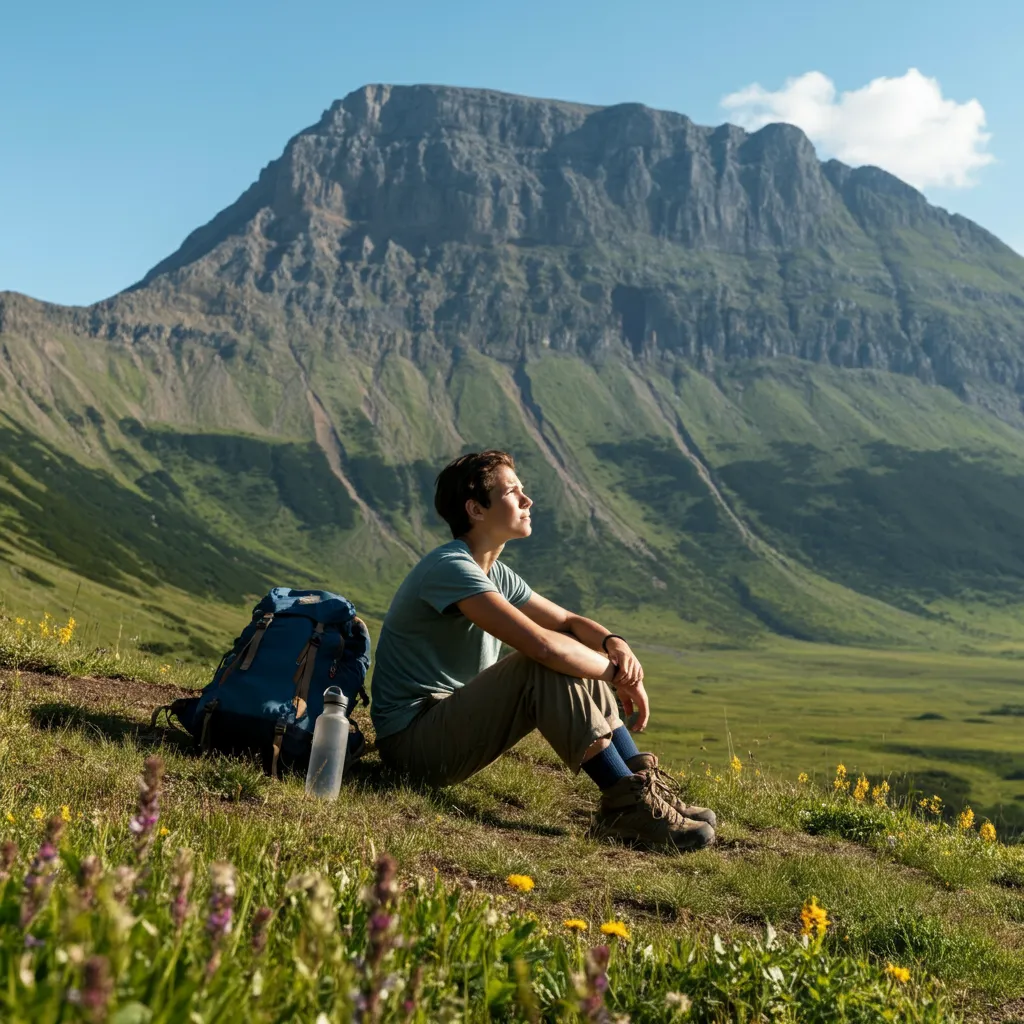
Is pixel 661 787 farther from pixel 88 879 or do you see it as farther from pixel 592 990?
pixel 88 879

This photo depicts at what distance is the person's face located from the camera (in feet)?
31.2

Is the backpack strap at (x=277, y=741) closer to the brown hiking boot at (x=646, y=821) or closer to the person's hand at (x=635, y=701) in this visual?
the brown hiking boot at (x=646, y=821)

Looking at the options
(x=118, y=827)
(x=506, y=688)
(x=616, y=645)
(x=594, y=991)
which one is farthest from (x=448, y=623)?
(x=594, y=991)

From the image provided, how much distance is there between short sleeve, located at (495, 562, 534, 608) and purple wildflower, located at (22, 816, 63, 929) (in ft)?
24.9

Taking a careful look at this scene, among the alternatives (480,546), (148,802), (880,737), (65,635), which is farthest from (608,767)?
(880,737)

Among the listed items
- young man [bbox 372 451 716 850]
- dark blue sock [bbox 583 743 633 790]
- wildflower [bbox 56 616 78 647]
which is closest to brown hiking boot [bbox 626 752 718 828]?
young man [bbox 372 451 716 850]

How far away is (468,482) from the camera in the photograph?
952cm

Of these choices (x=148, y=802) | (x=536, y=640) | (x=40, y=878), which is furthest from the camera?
(x=536, y=640)

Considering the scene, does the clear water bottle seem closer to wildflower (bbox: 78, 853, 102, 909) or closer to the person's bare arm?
the person's bare arm

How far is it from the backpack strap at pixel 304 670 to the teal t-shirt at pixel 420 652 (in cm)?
62

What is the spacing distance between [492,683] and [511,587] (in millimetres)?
1724

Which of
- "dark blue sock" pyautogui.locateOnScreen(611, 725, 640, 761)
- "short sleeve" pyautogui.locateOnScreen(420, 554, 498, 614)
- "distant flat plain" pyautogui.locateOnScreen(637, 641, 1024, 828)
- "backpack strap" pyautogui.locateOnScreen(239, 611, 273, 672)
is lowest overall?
"distant flat plain" pyautogui.locateOnScreen(637, 641, 1024, 828)

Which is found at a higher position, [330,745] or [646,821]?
[330,745]

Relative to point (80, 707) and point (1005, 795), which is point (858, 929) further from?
point (1005, 795)
